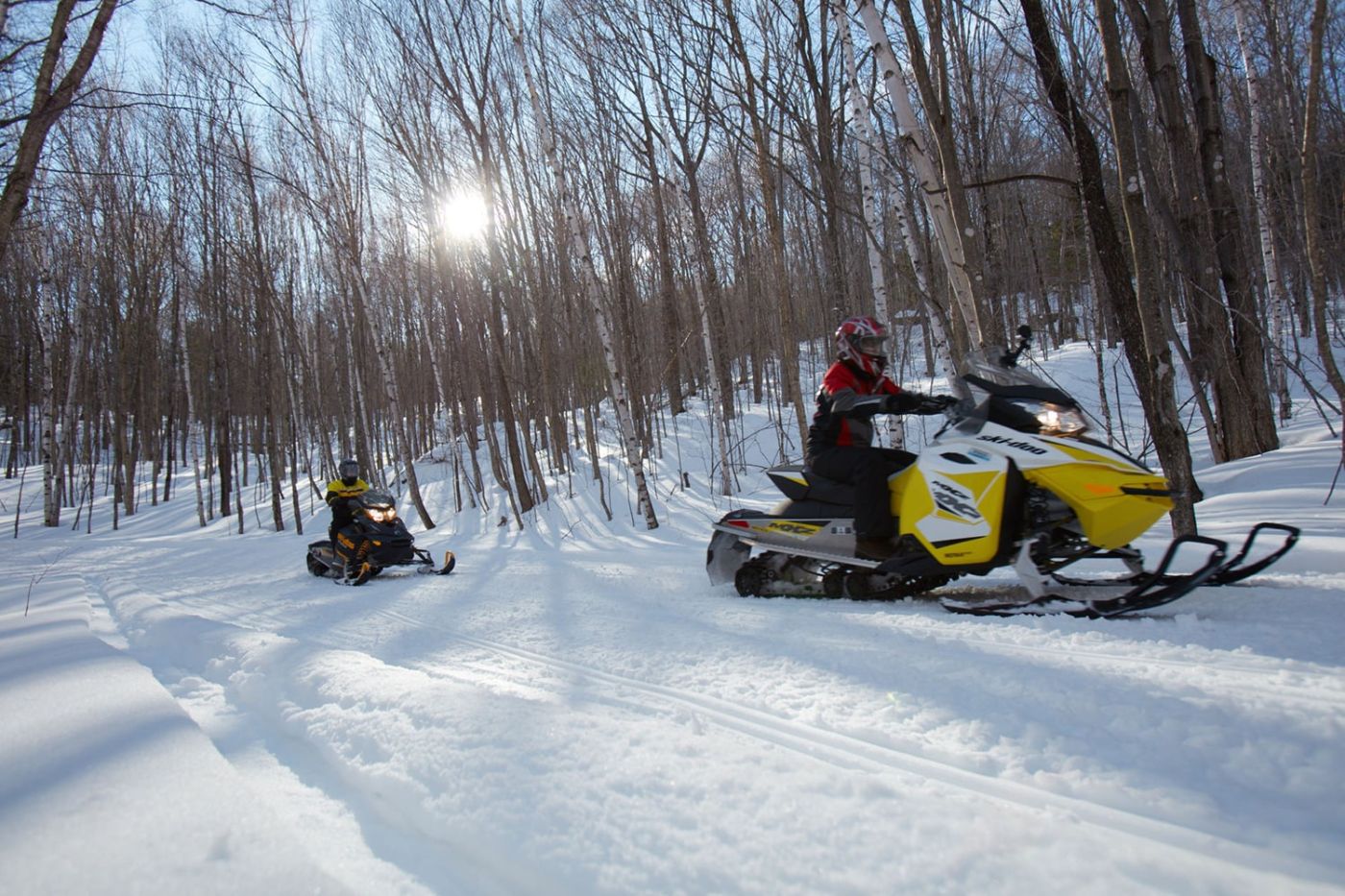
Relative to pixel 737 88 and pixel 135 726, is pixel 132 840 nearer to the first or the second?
pixel 135 726

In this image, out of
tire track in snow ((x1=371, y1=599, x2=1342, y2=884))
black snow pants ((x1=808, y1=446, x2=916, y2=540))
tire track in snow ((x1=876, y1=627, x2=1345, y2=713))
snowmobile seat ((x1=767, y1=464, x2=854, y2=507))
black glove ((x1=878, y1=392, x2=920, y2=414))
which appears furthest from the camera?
snowmobile seat ((x1=767, y1=464, x2=854, y2=507))

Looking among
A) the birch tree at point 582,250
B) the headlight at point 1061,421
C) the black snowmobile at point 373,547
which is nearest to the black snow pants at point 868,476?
the headlight at point 1061,421

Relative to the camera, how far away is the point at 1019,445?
351 cm

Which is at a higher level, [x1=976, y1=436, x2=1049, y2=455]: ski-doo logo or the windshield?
the windshield

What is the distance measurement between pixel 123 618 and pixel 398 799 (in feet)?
16.8

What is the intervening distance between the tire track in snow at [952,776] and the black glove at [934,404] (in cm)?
206

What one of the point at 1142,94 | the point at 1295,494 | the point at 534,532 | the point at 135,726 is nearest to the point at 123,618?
the point at 135,726

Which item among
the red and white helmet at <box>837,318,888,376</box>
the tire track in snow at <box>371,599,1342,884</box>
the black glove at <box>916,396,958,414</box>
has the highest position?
the red and white helmet at <box>837,318,888,376</box>

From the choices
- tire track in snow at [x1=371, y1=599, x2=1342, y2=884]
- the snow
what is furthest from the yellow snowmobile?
tire track in snow at [x1=371, y1=599, x2=1342, y2=884]

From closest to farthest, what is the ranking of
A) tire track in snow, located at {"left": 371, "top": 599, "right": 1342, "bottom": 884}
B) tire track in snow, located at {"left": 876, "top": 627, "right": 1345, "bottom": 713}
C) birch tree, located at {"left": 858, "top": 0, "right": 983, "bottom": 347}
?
1. tire track in snow, located at {"left": 371, "top": 599, "right": 1342, "bottom": 884}
2. tire track in snow, located at {"left": 876, "top": 627, "right": 1345, "bottom": 713}
3. birch tree, located at {"left": 858, "top": 0, "right": 983, "bottom": 347}

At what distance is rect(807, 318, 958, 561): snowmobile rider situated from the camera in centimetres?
403

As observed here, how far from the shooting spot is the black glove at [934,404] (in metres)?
3.89

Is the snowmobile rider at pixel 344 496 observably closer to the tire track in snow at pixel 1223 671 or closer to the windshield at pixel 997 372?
the windshield at pixel 997 372

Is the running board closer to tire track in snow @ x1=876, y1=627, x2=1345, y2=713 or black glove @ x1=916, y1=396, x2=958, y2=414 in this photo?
tire track in snow @ x1=876, y1=627, x2=1345, y2=713
